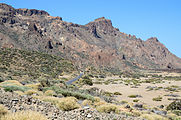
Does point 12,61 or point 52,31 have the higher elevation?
point 52,31

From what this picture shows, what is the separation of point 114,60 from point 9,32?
8746 centimetres

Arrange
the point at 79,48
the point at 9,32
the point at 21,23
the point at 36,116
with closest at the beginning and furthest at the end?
the point at 36,116, the point at 9,32, the point at 21,23, the point at 79,48

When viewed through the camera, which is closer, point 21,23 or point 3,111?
point 3,111

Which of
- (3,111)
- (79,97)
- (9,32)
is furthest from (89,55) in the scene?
(3,111)

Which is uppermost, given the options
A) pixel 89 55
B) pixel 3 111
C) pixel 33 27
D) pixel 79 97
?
pixel 33 27

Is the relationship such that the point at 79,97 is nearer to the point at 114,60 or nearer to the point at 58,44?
the point at 58,44

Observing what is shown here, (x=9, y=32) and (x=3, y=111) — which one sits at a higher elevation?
(x=9, y=32)

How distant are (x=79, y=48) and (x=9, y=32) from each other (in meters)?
87.1

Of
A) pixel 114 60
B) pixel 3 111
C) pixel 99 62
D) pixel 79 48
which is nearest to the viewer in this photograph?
pixel 3 111

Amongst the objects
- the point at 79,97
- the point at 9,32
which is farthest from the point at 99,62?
the point at 79,97

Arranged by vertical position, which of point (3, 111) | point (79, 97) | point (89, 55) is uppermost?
point (89, 55)

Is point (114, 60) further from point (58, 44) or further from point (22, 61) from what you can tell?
point (22, 61)

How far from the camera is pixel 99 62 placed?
148m

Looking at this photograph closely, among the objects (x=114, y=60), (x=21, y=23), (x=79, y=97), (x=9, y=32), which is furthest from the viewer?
(x=114, y=60)
